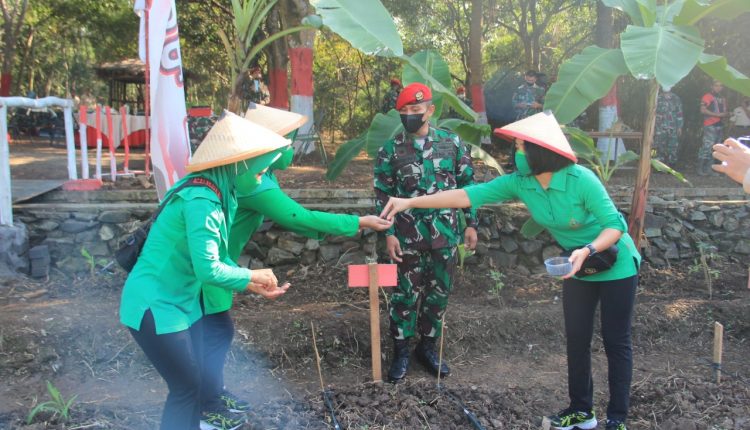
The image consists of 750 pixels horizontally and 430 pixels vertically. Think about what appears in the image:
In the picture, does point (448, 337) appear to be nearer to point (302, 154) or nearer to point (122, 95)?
point (302, 154)

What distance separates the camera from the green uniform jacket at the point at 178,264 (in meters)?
2.35

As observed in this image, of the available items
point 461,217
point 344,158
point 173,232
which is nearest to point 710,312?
point 461,217

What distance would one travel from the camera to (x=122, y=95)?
18.1 meters

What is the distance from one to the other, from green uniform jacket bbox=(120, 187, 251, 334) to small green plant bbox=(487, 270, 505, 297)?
3.32 meters

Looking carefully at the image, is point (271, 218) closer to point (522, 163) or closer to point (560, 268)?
point (522, 163)

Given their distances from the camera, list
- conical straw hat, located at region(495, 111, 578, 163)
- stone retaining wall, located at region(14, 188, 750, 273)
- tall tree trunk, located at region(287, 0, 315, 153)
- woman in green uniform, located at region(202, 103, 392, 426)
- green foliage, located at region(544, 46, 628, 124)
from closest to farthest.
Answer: conical straw hat, located at region(495, 111, 578, 163) → woman in green uniform, located at region(202, 103, 392, 426) → green foliage, located at region(544, 46, 628, 124) → stone retaining wall, located at region(14, 188, 750, 273) → tall tree trunk, located at region(287, 0, 315, 153)

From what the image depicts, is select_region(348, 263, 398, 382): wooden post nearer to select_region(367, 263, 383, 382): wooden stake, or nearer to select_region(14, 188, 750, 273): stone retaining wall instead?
select_region(367, 263, 383, 382): wooden stake

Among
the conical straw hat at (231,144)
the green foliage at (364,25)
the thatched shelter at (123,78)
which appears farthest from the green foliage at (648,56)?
the thatched shelter at (123,78)

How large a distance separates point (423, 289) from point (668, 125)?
8.22m

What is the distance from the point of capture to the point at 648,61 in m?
3.65

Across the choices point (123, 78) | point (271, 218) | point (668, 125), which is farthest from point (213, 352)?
point (123, 78)

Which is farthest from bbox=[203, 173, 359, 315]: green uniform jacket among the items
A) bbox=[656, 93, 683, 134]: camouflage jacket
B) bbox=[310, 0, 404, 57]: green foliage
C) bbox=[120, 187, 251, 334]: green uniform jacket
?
bbox=[656, 93, 683, 134]: camouflage jacket

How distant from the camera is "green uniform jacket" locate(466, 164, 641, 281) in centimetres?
290

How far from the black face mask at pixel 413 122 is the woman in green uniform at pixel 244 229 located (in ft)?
2.81
